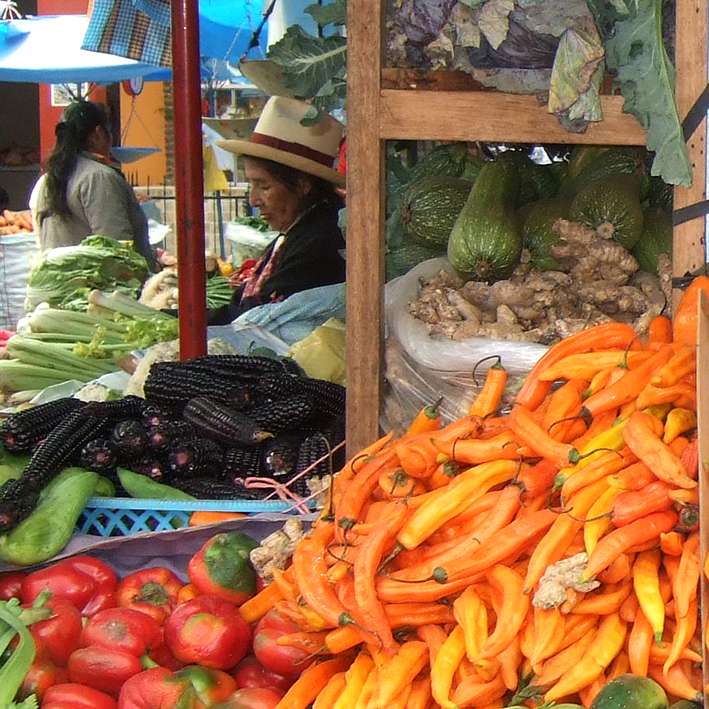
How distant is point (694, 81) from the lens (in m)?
2.31

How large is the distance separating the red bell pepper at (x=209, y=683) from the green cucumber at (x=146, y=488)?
2.35 ft

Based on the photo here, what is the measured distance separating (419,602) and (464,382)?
834mm

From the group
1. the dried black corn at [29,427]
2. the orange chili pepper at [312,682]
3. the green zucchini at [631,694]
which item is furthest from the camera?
the dried black corn at [29,427]

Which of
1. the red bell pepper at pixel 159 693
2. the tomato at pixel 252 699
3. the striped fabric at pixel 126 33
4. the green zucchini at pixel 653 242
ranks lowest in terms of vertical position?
the tomato at pixel 252 699

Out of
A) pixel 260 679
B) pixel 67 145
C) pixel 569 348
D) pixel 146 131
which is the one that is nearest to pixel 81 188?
pixel 67 145

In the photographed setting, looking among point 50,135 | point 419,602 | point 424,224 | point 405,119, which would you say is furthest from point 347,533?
point 50,135

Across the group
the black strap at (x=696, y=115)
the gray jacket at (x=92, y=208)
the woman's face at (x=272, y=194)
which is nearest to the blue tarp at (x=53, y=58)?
the gray jacket at (x=92, y=208)

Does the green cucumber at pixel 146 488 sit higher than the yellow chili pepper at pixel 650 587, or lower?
lower

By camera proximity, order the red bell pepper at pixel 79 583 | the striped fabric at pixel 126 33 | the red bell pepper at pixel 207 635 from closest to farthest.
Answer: the red bell pepper at pixel 207 635, the red bell pepper at pixel 79 583, the striped fabric at pixel 126 33

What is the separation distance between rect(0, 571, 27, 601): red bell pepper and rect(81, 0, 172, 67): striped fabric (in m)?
4.73

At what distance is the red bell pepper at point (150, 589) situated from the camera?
8.42 ft

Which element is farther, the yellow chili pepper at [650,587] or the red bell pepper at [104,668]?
the red bell pepper at [104,668]

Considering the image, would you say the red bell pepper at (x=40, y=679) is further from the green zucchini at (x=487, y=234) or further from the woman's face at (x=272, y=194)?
the woman's face at (x=272, y=194)

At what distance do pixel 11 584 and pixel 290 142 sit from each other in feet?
10.4
